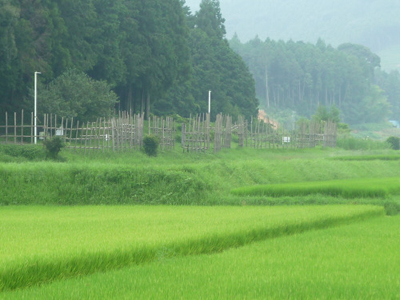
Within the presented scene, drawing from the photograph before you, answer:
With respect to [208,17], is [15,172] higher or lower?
lower

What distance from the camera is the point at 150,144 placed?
3300 cm

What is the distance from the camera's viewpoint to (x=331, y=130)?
53.4m

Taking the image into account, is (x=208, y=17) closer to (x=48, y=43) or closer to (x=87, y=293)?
(x=48, y=43)

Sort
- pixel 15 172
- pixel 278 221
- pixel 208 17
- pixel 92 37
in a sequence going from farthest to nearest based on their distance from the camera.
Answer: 1. pixel 208 17
2. pixel 92 37
3. pixel 15 172
4. pixel 278 221

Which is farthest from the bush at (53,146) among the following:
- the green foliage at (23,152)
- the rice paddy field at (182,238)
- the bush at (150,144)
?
the rice paddy field at (182,238)

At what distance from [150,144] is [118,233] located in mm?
21952

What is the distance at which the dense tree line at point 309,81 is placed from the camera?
13375 centimetres

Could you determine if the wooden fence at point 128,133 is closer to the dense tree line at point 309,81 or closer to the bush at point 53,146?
the bush at point 53,146

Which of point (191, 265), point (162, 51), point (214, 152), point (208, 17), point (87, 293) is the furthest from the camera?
point (208, 17)

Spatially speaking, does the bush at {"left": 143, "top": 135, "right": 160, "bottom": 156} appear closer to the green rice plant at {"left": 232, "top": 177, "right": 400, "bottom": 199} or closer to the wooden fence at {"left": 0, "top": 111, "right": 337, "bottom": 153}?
the wooden fence at {"left": 0, "top": 111, "right": 337, "bottom": 153}

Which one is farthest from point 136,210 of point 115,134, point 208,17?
point 208,17

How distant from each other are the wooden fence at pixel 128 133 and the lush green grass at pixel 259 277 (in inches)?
830

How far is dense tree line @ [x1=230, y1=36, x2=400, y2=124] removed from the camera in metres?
134

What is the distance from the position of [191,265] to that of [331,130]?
4584 centimetres
